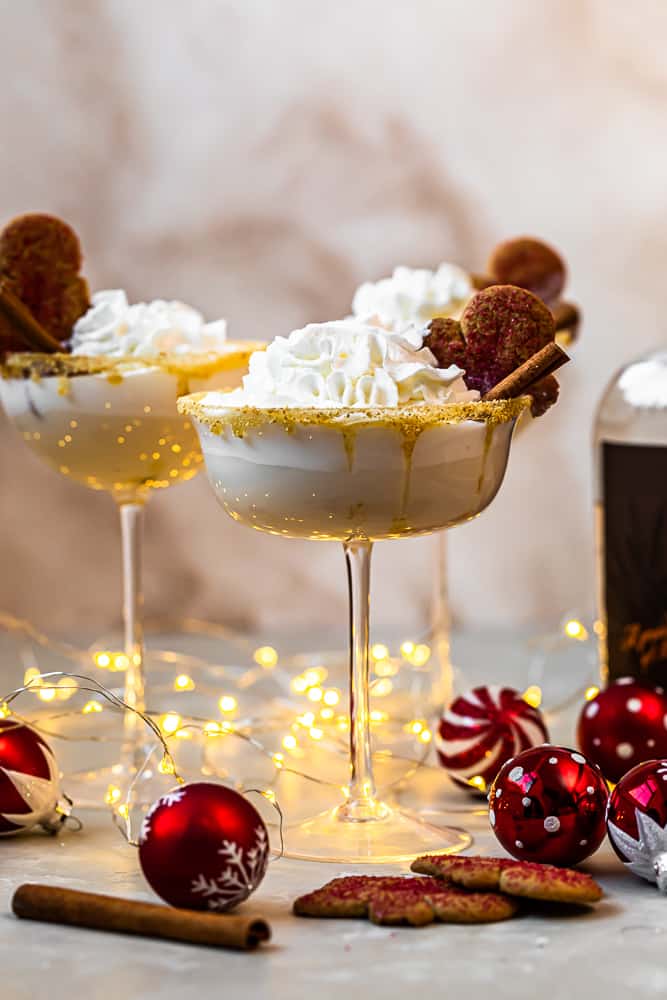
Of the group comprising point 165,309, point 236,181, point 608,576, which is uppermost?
point 236,181

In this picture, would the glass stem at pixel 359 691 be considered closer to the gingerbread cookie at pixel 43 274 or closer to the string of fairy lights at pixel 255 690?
the string of fairy lights at pixel 255 690

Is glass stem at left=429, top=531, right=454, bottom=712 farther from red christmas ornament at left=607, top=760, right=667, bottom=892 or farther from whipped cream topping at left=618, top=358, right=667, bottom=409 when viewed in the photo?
red christmas ornament at left=607, top=760, right=667, bottom=892

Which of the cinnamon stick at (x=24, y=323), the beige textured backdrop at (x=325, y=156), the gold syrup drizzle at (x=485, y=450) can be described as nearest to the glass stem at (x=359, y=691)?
the gold syrup drizzle at (x=485, y=450)

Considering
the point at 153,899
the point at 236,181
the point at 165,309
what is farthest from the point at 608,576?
the point at 236,181

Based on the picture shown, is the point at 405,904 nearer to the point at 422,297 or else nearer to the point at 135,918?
the point at 135,918

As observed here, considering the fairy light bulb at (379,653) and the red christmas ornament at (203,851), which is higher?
the fairy light bulb at (379,653)

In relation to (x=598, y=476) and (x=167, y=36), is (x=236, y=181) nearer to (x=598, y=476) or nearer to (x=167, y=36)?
(x=167, y=36)

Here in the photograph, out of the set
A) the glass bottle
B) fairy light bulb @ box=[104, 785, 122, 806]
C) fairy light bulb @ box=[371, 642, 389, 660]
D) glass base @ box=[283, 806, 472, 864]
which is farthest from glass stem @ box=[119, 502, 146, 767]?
the glass bottle
